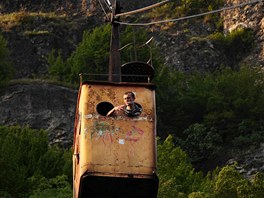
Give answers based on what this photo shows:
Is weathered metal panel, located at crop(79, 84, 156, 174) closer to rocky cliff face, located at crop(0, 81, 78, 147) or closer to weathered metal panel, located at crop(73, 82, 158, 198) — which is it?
weathered metal panel, located at crop(73, 82, 158, 198)

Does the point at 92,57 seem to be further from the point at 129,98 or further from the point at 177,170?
the point at 129,98

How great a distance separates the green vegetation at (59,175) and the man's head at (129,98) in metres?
12.8

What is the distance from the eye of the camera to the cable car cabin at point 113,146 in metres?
16.2

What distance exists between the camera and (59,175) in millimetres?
37781

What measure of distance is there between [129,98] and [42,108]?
112ft

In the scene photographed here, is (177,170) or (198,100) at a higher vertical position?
(198,100)

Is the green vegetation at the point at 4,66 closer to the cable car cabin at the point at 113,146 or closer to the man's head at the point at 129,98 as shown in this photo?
the cable car cabin at the point at 113,146

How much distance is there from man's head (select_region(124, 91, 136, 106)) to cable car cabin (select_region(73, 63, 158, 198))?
16 centimetres

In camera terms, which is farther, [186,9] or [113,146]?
[186,9]

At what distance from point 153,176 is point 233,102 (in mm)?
37509

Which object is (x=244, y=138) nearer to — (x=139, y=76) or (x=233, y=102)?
(x=233, y=102)

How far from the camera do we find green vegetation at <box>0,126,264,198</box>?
3052cm

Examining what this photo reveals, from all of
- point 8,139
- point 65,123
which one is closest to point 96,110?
point 8,139

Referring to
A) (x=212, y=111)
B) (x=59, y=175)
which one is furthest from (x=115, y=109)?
(x=212, y=111)
